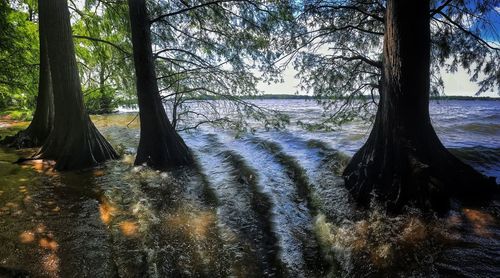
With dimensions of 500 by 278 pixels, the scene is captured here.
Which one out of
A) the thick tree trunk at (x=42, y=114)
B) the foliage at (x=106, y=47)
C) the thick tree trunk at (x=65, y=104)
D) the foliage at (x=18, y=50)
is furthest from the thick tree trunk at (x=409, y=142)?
the foliage at (x=18, y=50)

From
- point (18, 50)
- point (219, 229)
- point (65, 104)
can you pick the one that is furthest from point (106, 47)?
point (219, 229)

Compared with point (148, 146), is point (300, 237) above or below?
below

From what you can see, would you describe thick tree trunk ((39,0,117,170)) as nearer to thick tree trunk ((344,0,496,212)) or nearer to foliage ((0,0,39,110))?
foliage ((0,0,39,110))

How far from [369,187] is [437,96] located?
358cm

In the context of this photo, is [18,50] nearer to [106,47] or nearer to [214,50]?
[106,47]

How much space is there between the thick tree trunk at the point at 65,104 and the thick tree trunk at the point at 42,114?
2.74m

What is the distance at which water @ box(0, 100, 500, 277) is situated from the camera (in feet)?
12.4

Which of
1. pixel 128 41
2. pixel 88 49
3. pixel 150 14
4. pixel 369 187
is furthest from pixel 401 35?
pixel 88 49

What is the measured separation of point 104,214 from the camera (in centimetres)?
528

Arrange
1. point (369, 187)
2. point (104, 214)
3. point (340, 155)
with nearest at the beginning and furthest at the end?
1. point (104, 214)
2. point (369, 187)
3. point (340, 155)

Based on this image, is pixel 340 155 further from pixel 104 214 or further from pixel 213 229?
pixel 104 214

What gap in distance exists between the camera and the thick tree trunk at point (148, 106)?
792 cm

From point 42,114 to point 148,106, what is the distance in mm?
5153

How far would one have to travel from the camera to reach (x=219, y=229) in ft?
15.7
